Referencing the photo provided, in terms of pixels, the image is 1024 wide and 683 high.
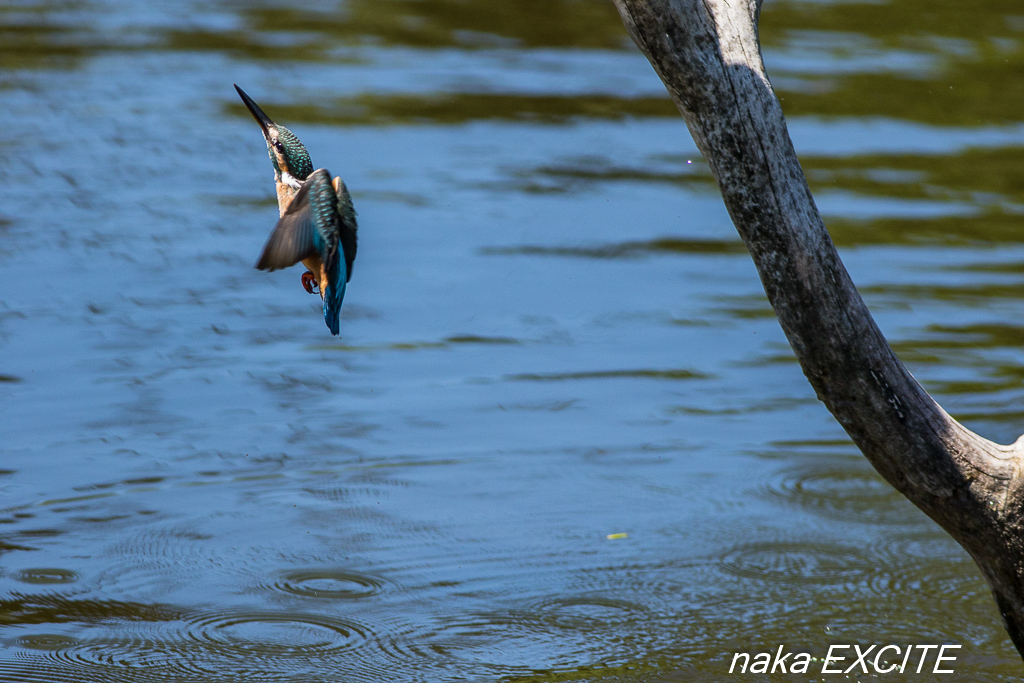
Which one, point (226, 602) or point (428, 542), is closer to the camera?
point (226, 602)

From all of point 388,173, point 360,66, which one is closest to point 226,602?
point 388,173

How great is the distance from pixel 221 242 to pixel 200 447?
206 centimetres

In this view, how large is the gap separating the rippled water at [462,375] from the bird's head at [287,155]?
4.74ft

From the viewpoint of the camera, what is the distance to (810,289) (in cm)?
270

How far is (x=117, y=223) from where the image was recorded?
22.1ft

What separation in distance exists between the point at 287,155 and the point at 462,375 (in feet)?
8.70

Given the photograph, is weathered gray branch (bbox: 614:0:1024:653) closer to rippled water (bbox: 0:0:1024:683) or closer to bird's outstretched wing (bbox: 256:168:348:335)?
bird's outstretched wing (bbox: 256:168:348:335)

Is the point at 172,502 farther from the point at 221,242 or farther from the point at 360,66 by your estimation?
the point at 360,66

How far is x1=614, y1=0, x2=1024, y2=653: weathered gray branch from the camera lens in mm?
2594

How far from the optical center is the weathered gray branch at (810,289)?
259cm

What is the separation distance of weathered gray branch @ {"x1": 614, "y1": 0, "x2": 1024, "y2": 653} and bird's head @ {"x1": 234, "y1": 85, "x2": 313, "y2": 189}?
83 centimetres

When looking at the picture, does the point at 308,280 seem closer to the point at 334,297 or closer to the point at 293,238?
the point at 334,297

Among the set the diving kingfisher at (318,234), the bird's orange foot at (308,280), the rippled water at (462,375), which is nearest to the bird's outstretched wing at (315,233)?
the diving kingfisher at (318,234)

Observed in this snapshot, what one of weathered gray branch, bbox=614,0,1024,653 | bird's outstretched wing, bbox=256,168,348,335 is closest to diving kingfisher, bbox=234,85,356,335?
bird's outstretched wing, bbox=256,168,348,335
